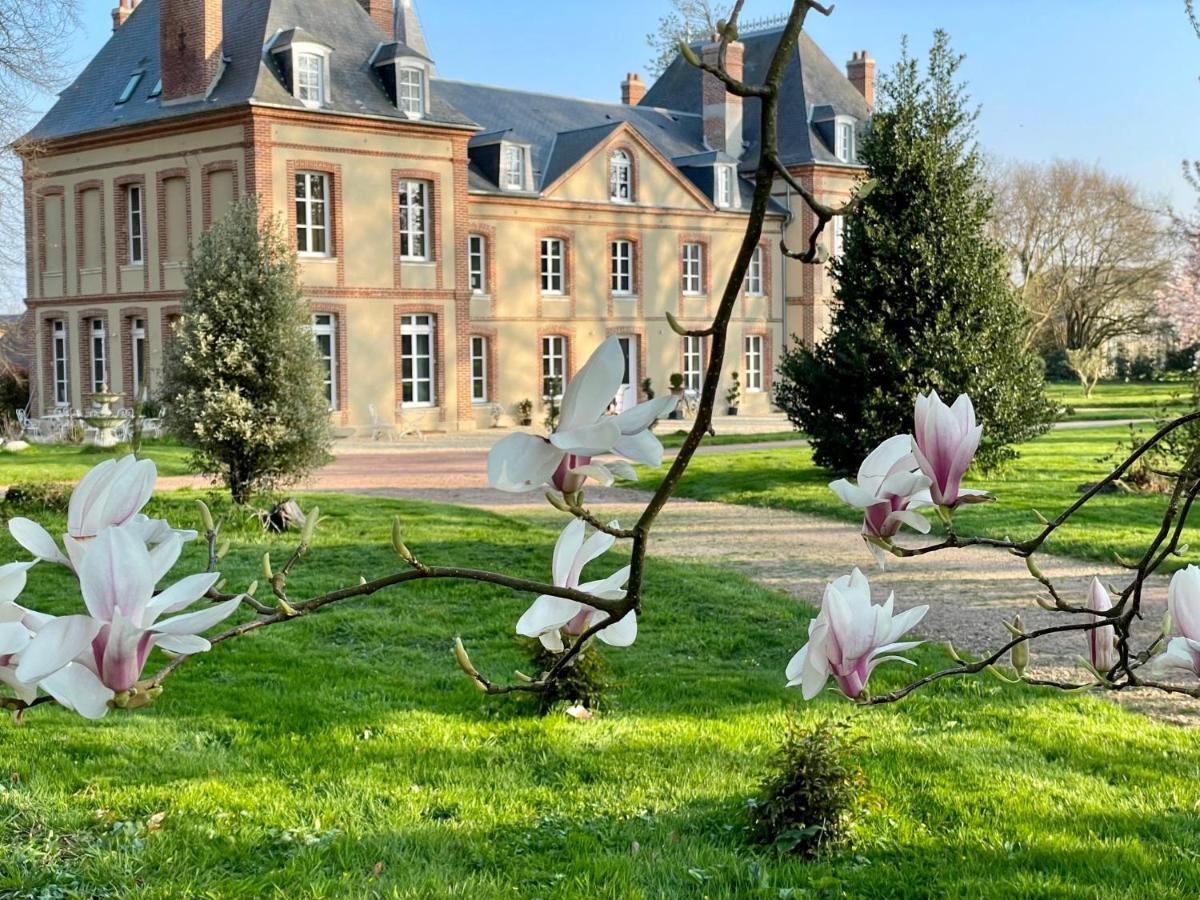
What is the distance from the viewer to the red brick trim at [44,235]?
2803 cm

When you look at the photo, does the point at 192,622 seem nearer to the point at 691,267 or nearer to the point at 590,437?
the point at 590,437

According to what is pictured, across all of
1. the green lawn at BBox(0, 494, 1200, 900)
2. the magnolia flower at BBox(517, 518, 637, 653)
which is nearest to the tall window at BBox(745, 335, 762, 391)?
the green lawn at BBox(0, 494, 1200, 900)

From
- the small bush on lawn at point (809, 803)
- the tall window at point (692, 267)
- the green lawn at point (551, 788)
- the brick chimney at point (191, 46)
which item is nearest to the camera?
the green lawn at point (551, 788)

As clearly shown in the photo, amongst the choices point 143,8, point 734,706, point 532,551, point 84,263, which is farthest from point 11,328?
point 734,706

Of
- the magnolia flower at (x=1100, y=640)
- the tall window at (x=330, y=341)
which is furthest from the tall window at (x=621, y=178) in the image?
the magnolia flower at (x=1100, y=640)

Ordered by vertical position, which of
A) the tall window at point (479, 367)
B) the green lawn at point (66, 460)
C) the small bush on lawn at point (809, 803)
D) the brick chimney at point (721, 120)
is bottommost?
the small bush on lawn at point (809, 803)

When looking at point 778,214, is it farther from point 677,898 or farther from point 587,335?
point 677,898

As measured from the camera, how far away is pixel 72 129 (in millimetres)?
27203

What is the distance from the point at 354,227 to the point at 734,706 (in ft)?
67.1

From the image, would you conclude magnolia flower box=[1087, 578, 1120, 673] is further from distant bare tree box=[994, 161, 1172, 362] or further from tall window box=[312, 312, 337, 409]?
distant bare tree box=[994, 161, 1172, 362]

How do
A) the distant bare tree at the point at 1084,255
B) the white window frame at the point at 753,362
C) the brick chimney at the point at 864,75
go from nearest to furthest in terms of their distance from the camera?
the white window frame at the point at 753,362 < the brick chimney at the point at 864,75 < the distant bare tree at the point at 1084,255

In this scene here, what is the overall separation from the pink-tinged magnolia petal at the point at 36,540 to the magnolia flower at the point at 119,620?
0.21ft

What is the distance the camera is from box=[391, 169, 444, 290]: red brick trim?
85.5ft

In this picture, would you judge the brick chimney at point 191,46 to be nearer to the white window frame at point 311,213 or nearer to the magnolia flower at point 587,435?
the white window frame at point 311,213
